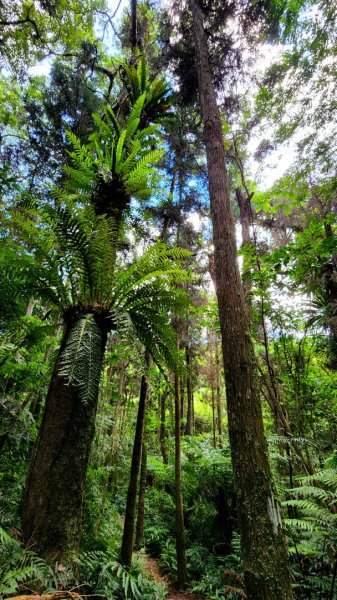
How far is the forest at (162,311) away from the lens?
83.7 inches

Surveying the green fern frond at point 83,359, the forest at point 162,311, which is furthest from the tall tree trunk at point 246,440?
the green fern frond at point 83,359

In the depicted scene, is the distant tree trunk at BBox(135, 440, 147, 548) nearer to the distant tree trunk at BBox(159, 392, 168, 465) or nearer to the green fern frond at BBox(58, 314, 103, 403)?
the distant tree trunk at BBox(159, 392, 168, 465)

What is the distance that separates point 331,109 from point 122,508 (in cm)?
1104

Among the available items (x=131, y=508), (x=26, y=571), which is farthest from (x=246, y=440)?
(x=131, y=508)

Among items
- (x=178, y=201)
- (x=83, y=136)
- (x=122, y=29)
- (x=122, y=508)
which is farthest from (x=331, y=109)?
(x=122, y=508)

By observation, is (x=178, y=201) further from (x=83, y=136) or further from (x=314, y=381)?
(x=314, y=381)

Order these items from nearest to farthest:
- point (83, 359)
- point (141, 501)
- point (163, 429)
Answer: point (83, 359) → point (141, 501) → point (163, 429)

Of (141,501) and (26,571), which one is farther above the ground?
(26,571)

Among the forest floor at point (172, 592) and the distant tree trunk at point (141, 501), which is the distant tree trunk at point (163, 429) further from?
the forest floor at point (172, 592)

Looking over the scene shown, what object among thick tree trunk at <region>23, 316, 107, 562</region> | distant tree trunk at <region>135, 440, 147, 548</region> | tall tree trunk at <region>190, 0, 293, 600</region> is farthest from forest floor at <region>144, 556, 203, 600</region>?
thick tree trunk at <region>23, 316, 107, 562</region>

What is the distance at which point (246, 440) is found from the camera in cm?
225

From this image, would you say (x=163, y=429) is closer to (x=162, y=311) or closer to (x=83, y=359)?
(x=162, y=311)

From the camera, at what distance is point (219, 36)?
5703 mm

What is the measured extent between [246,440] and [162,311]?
1463mm
